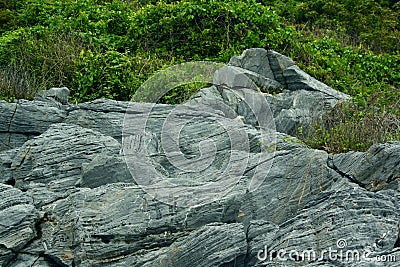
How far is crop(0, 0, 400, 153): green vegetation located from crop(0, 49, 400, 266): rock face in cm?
150

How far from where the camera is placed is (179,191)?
7.47 m

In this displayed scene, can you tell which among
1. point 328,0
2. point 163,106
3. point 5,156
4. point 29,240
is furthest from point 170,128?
point 328,0

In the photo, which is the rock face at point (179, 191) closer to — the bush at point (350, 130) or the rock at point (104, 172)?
the rock at point (104, 172)

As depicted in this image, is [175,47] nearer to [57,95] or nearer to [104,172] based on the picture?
[57,95]

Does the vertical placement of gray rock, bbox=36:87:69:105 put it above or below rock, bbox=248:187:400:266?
below

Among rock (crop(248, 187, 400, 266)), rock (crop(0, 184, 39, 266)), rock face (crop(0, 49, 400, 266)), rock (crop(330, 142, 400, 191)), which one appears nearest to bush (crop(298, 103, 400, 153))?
rock face (crop(0, 49, 400, 266))

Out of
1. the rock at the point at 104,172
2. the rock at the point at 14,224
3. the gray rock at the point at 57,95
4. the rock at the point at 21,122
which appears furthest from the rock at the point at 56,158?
the gray rock at the point at 57,95

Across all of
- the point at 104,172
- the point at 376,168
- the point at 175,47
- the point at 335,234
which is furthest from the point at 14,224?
the point at 175,47

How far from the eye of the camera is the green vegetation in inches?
451

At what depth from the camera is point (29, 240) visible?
712 centimetres

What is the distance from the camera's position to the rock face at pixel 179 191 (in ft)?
22.2

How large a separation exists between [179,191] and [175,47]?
7028 millimetres

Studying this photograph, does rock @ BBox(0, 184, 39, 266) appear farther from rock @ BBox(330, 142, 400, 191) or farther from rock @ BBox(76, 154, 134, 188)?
rock @ BBox(330, 142, 400, 191)

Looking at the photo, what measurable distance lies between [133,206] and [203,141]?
6.59ft
